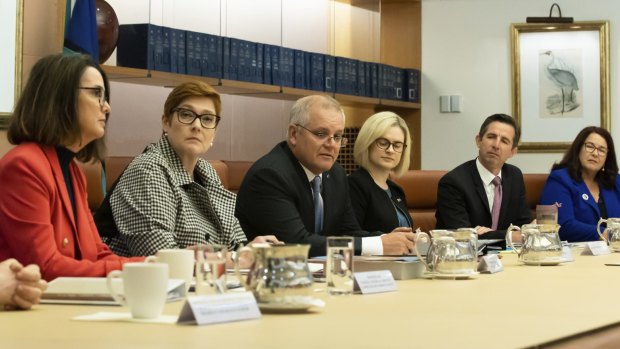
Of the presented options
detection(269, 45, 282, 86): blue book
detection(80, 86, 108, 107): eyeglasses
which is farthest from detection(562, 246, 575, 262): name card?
detection(269, 45, 282, 86): blue book

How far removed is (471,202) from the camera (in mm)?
5590

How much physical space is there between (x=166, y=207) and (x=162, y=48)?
8.78 ft

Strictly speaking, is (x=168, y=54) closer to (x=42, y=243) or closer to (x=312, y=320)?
(x=42, y=243)

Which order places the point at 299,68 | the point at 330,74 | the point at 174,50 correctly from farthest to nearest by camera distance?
the point at 330,74, the point at 299,68, the point at 174,50

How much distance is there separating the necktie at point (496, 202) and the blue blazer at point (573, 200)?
53 cm

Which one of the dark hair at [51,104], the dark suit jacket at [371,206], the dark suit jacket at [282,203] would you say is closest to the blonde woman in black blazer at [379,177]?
the dark suit jacket at [371,206]

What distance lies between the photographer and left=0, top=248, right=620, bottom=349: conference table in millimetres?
1562

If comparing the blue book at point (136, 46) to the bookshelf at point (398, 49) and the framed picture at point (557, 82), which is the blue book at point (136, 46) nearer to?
the bookshelf at point (398, 49)

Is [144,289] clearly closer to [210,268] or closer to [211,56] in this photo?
[210,268]

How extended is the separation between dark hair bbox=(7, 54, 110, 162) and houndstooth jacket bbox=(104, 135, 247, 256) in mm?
587

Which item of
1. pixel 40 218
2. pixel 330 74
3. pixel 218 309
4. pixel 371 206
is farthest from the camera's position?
pixel 330 74

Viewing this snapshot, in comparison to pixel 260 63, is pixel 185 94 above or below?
below

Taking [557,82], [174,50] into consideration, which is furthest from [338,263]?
[557,82]

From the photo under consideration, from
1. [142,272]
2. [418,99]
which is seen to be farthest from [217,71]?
[142,272]
